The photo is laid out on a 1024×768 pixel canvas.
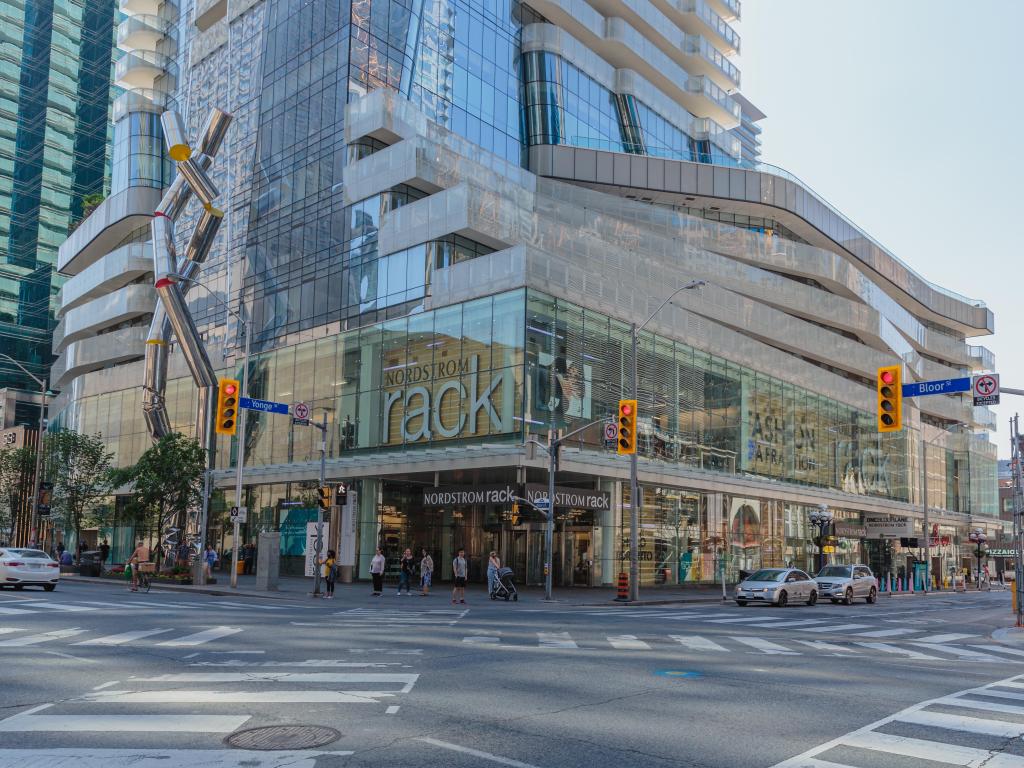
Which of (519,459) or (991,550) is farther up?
(519,459)

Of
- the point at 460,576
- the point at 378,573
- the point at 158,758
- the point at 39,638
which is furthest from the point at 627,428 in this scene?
the point at 158,758

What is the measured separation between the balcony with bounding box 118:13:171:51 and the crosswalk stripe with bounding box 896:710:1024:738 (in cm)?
7620

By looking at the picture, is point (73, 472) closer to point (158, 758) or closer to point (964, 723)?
point (158, 758)

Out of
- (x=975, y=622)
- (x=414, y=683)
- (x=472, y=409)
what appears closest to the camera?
(x=414, y=683)

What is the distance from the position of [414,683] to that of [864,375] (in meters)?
66.9

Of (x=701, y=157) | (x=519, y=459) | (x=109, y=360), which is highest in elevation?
(x=701, y=157)

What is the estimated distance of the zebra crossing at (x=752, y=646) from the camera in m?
16.3

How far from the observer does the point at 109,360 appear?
223 feet

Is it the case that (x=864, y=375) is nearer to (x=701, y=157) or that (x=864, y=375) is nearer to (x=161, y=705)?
(x=701, y=157)

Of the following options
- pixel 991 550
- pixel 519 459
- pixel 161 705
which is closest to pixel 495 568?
pixel 519 459

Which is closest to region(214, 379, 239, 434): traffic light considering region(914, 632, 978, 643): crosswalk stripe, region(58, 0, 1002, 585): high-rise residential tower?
region(58, 0, 1002, 585): high-rise residential tower

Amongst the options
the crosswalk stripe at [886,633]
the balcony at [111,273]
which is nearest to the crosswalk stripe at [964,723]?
the crosswalk stripe at [886,633]

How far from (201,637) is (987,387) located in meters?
19.7

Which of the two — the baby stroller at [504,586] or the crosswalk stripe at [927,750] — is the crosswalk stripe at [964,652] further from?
the baby stroller at [504,586]
